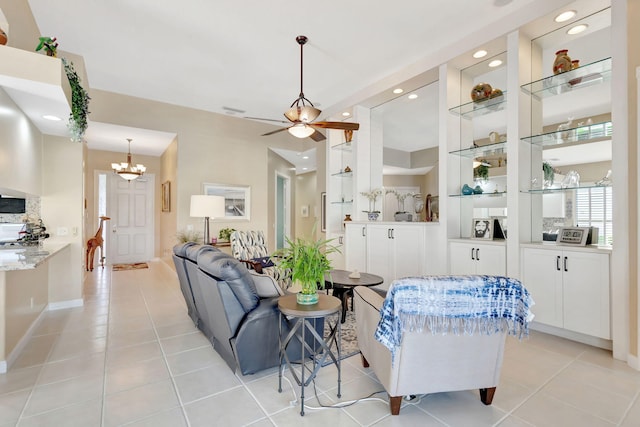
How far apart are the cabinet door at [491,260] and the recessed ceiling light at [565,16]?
2.31 m

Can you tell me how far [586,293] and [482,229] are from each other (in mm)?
1189

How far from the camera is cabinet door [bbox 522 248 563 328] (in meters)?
3.02

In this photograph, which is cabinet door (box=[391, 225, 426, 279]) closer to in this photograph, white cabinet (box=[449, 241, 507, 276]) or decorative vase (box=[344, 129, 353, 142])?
white cabinet (box=[449, 241, 507, 276])

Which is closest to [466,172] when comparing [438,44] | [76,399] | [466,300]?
[438,44]

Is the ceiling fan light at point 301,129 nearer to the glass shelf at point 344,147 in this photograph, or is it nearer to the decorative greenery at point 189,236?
the glass shelf at point 344,147

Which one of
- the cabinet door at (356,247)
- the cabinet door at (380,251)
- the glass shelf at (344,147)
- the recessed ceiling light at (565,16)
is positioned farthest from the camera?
the glass shelf at (344,147)

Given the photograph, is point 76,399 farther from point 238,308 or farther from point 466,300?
point 466,300

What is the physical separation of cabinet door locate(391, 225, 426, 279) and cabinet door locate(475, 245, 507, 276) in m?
0.64

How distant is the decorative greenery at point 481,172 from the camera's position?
396cm

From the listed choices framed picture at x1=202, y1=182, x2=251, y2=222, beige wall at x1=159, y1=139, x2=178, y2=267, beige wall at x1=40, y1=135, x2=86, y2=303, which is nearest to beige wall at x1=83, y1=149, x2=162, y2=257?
beige wall at x1=159, y1=139, x2=178, y2=267

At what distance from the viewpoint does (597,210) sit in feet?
10.2

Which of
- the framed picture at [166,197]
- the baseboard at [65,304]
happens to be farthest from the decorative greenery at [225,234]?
the baseboard at [65,304]

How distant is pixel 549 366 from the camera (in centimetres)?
254

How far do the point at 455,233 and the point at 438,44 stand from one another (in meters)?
2.34
